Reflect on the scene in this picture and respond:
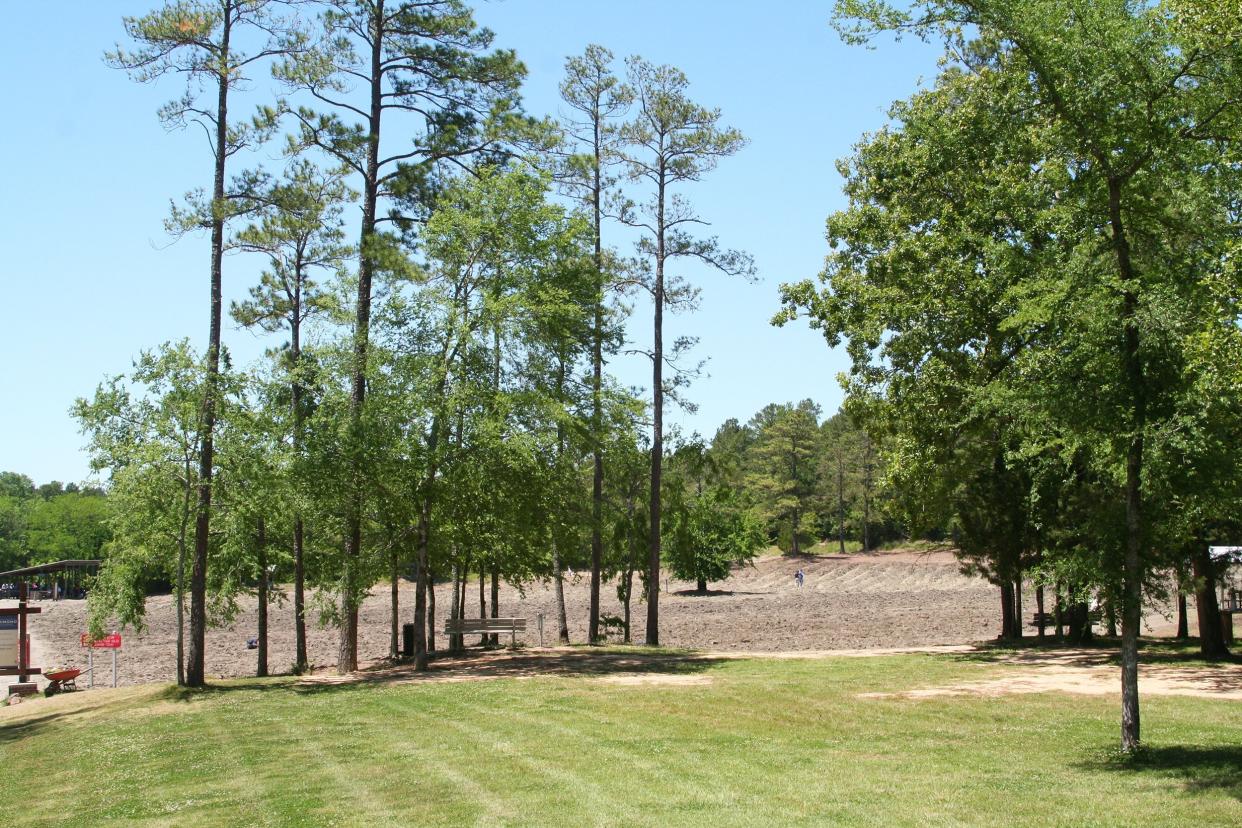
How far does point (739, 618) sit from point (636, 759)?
36.9 m

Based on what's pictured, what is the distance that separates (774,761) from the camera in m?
10.6

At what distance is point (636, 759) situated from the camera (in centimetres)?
1086

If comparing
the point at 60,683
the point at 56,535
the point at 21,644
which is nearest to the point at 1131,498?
the point at 60,683

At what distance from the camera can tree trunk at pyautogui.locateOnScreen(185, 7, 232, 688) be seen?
787 inches

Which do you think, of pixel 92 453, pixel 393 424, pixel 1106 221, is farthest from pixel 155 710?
pixel 1106 221

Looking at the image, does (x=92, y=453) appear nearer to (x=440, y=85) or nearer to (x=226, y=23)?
(x=226, y=23)

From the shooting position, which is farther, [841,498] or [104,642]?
[841,498]

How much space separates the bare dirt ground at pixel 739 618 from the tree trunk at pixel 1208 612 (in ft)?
23.0

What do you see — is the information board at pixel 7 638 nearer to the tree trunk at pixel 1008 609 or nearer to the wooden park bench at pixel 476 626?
the wooden park bench at pixel 476 626

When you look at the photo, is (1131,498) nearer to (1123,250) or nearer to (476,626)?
(1123,250)

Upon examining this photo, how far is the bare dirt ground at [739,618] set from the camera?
1294 inches

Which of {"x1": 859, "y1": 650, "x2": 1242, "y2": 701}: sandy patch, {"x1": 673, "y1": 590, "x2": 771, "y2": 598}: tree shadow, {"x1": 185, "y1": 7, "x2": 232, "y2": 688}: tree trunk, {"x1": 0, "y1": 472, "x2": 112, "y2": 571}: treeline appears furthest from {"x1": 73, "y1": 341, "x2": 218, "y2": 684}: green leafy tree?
{"x1": 0, "y1": 472, "x2": 112, "y2": 571}: treeline

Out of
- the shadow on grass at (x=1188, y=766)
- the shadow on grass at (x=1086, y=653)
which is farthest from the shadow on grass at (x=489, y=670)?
the shadow on grass at (x=1188, y=766)

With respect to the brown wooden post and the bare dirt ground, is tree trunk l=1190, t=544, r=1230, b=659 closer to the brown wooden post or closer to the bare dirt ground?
the bare dirt ground
